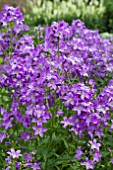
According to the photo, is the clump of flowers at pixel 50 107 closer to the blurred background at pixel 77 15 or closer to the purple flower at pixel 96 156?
the purple flower at pixel 96 156

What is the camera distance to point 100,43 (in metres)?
4.80

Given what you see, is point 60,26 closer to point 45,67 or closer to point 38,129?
point 45,67

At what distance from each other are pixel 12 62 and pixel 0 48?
648 mm

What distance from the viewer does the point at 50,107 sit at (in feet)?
10.3

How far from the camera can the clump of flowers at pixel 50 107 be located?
2803mm

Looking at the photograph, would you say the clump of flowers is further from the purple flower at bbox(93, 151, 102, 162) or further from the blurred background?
the blurred background

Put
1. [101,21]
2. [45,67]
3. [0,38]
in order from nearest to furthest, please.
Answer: [45,67], [0,38], [101,21]

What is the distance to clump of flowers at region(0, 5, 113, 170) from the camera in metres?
2.80

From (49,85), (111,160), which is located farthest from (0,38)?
(111,160)

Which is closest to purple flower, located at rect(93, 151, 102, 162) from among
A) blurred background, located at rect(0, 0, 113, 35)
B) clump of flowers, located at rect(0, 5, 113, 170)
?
clump of flowers, located at rect(0, 5, 113, 170)

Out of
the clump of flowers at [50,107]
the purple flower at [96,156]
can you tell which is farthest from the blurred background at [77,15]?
the purple flower at [96,156]

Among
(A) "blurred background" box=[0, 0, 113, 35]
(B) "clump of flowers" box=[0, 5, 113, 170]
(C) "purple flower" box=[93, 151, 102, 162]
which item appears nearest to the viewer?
(B) "clump of flowers" box=[0, 5, 113, 170]

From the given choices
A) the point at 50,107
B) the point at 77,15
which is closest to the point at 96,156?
the point at 50,107

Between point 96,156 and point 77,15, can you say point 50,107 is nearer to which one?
point 96,156
